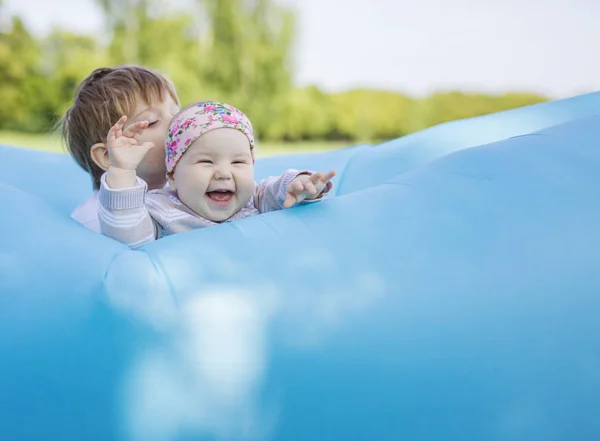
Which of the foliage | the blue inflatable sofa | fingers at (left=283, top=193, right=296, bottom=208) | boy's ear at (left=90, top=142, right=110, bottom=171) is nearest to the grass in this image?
the foliage

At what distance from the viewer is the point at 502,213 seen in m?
1.21

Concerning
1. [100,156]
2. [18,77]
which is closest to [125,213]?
[100,156]

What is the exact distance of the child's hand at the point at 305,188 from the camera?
1277 mm

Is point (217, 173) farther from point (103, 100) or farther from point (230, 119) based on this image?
point (103, 100)

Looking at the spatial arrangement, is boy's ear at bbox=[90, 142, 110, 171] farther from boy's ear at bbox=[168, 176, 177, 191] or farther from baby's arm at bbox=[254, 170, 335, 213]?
baby's arm at bbox=[254, 170, 335, 213]

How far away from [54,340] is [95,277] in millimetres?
114

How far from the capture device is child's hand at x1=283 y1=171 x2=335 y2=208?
1.28m

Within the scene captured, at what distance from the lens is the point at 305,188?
1287mm

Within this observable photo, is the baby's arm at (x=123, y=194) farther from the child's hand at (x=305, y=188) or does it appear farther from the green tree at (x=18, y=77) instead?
the green tree at (x=18, y=77)

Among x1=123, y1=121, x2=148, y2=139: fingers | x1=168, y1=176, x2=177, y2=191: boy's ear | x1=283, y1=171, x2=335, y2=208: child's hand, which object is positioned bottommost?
x1=168, y1=176, x2=177, y2=191: boy's ear

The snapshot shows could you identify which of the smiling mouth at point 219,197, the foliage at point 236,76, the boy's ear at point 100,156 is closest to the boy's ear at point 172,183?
the smiling mouth at point 219,197

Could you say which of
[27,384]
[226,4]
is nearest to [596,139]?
[27,384]

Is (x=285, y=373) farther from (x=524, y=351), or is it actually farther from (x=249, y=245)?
(x=524, y=351)

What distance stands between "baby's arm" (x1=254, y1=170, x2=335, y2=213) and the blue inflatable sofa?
51 mm
